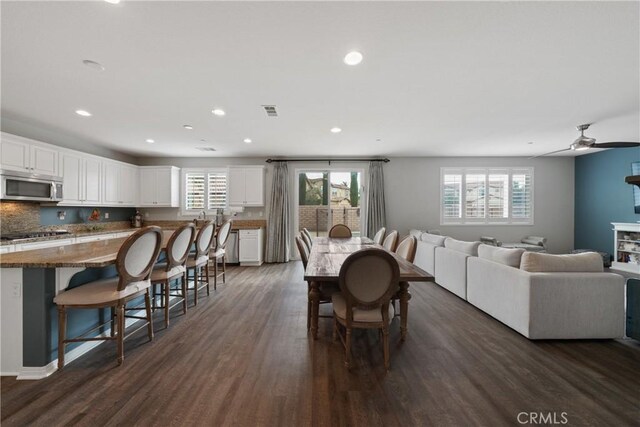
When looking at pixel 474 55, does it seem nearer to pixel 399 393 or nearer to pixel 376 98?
pixel 376 98

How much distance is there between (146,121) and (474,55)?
4.23m

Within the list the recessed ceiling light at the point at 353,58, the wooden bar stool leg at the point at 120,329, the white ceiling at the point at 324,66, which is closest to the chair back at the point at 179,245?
the wooden bar stool leg at the point at 120,329

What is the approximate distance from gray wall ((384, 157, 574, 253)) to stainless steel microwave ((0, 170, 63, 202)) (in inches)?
249

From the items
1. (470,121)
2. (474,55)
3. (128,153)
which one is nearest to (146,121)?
(128,153)

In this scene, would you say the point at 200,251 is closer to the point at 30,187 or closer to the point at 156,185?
the point at 30,187

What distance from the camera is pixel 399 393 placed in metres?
1.73

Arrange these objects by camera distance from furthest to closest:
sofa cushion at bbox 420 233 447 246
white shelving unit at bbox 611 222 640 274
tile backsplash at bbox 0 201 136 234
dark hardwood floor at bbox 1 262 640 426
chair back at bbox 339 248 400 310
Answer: white shelving unit at bbox 611 222 640 274 < sofa cushion at bbox 420 233 447 246 < tile backsplash at bbox 0 201 136 234 < chair back at bbox 339 248 400 310 < dark hardwood floor at bbox 1 262 640 426

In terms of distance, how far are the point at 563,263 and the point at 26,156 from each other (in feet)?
22.5

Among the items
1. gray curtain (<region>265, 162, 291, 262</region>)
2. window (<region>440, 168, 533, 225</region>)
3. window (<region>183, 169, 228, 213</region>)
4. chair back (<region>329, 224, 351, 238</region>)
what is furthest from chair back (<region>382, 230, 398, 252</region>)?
window (<region>183, 169, 228, 213</region>)

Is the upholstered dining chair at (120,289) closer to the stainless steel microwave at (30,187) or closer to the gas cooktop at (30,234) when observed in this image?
the gas cooktop at (30,234)

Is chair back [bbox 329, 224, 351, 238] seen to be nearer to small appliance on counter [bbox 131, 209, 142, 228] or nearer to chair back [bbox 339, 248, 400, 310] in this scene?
chair back [bbox 339, 248, 400, 310]

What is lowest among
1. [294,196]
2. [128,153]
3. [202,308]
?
[202,308]

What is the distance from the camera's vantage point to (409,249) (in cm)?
271

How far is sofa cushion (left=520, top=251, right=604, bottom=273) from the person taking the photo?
2475 mm
